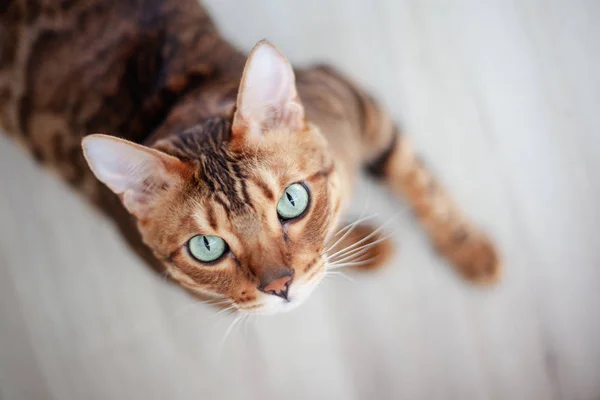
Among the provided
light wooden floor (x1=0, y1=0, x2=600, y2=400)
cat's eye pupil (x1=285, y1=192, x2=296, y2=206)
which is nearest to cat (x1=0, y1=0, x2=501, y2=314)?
cat's eye pupil (x1=285, y1=192, x2=296, y2=206)

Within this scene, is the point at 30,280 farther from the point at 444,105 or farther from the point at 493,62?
the point at 493,62

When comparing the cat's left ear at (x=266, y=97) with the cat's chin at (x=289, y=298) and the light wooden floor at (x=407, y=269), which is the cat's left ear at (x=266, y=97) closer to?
the cat's chin at (x=289, y=298)

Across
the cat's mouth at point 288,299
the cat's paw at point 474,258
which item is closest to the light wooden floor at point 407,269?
the cat's paw at point 474,258

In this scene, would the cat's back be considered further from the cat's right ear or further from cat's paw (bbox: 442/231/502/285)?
cat's paw (bbox: 442/231/502/285)

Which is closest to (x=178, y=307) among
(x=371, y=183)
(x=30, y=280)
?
(x=30, y=280)

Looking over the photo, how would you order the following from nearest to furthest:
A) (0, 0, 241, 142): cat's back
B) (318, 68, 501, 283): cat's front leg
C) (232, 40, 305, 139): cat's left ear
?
(232, 40, 305, 139): cat's left ear → (0, 0, 241, 142): cat's back → (318, 68, 501, 283): cat's front leg

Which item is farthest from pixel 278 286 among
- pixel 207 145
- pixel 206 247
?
pixel 207 145
